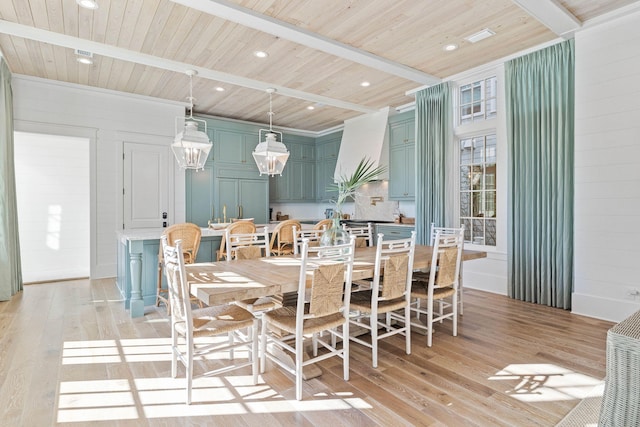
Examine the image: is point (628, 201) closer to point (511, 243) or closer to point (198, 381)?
point (511, 243)

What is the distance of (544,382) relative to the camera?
7.30 ft

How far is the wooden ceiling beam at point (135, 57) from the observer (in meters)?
3.47

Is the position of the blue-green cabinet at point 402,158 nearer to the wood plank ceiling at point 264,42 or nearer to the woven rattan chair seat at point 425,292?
the wood plank ceiling at point 264,42

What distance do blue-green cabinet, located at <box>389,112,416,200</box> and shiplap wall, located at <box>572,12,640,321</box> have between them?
98.7 inches

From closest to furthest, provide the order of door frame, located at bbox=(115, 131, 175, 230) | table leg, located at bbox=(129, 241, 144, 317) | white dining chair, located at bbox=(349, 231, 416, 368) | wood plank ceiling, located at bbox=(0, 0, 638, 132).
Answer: white dining chair, located at bbox=(349, 231, 416, 368), wood plank ceiling, located at bbox=(0, 0, 638, 132), table leg, located at bbox=(129, 241, 144, 317), door frame, located at bbox=(115, 131, 175, 230)

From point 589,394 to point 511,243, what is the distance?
7.98 ft

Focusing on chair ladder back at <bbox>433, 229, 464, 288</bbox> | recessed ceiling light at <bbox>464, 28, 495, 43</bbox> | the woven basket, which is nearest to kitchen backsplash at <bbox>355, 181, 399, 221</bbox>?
recessed ceiling light at <bbox>464, 28, 495, 43</bbox>

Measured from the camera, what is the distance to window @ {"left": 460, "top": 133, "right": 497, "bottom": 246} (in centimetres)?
467

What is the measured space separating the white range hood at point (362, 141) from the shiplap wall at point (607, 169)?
308 cm

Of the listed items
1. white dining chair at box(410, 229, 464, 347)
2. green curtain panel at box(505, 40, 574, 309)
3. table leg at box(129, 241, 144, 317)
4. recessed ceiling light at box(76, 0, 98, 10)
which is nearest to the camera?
white dining chair at box(410, 229, 464, 347)

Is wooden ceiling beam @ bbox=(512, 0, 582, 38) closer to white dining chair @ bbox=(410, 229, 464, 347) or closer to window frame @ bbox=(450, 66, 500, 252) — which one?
window frame @ bbox=(450, 66, 500, 252)

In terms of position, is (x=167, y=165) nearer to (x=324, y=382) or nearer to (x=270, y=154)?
(x=270, y=154)

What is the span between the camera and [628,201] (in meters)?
3.32

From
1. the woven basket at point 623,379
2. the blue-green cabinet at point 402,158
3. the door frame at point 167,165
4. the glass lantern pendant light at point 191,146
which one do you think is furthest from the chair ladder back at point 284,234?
the woven basket at point 623,379
